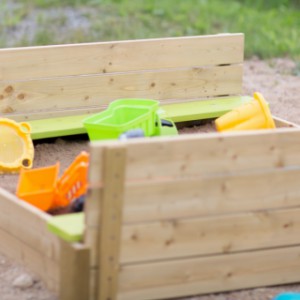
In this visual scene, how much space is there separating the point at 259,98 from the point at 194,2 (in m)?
4.07

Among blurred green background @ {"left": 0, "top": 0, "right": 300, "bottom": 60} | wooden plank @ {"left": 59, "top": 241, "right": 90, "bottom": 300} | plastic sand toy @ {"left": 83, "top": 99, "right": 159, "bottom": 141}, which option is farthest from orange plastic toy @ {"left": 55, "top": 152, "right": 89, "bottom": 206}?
blurred green background @ {"left": 0, "top": 0, "right": 300, "bottom": 60}

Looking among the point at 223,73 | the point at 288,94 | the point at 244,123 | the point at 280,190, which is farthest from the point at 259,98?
the point at 288,94

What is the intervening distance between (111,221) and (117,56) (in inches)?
67.0

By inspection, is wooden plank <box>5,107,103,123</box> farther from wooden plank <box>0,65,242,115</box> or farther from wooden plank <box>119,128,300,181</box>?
wooden plank <box>119,128,300,181</box>

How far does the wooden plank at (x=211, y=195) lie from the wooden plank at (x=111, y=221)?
0.04m

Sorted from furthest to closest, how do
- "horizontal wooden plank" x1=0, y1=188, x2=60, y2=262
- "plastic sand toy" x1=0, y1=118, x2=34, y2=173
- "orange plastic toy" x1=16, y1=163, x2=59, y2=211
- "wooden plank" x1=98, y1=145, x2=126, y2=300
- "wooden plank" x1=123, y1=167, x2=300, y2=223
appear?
"plastic sand toy" x1=0, y1=118, x2=34, y2=173 → "orange plastic toy" x1=16, y1=163, x2=59, y2=211 → "horizontal wooden plank" x1=0, y1=188, x2=60, y2=262 → "wooden plank" x1=123, y1=167, x2=300, y2=223 → "wooden plank" x1=98, y1=145, x2=126, y2=300

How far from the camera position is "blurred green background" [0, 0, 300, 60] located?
641cm

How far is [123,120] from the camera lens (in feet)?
12.5

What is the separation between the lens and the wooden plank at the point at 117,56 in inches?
164

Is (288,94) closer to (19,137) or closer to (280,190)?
(19,137)

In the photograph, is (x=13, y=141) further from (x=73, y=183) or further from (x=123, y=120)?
(x=73, y=183)

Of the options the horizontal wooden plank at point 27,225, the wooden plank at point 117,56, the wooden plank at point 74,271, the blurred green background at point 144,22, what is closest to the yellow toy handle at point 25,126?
the wooden plank at point 117,56

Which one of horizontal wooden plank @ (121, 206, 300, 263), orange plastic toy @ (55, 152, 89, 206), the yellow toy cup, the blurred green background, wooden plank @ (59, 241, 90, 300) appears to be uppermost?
the blurred green background

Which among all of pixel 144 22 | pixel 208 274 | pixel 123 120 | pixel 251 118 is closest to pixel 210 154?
pixel 208 274
